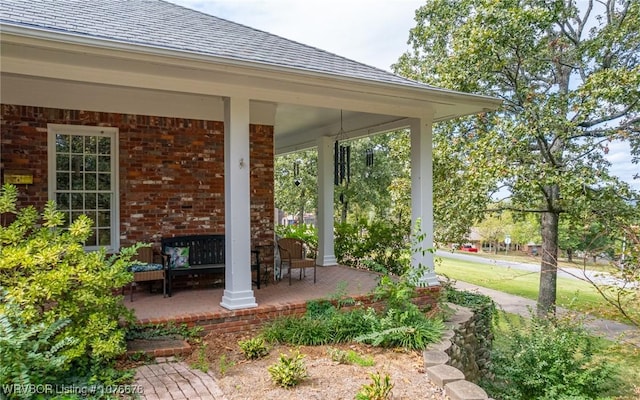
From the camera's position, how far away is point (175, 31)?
5.68 metres

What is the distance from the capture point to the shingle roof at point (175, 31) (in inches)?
178

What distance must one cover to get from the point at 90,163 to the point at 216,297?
8.82 ft

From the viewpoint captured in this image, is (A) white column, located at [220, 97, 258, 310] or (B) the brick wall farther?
(B) the brick wall

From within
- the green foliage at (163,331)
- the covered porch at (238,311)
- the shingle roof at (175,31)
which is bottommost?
the green foliage at (163,331)

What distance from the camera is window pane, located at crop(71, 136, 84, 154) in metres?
6.10

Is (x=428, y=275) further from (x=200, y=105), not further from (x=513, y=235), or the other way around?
(x=513, y=235)

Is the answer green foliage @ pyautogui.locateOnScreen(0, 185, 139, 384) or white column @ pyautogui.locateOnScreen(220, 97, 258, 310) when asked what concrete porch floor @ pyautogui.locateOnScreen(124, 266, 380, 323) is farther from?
green foliage @ pyautogui.locateOnScreen(0, 185, 139, 384)

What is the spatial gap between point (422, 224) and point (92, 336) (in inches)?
178

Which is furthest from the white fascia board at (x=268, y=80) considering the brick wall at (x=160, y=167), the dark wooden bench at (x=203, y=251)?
the dark wooden bench at (x=203, y=251)

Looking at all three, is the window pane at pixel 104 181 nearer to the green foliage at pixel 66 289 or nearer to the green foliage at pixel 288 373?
the green foliage at pixel 66 289

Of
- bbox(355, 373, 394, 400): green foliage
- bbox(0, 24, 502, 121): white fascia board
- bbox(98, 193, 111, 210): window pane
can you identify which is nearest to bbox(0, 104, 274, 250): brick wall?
bbox(98, 193, 111, 210): window pane

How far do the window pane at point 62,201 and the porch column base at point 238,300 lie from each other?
2.84 meters

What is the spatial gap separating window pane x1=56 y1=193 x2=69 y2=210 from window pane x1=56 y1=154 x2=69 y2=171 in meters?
0.36

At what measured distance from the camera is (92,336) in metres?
3.57
